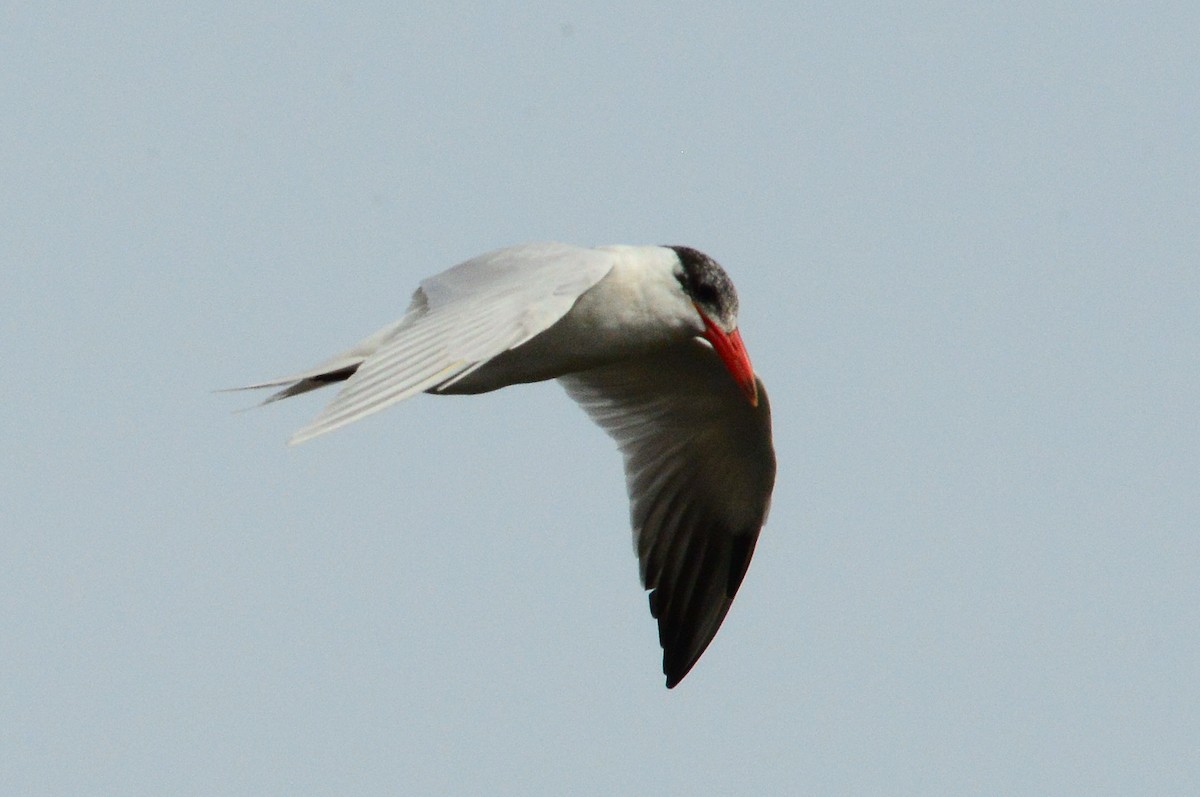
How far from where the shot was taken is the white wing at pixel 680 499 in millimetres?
9719

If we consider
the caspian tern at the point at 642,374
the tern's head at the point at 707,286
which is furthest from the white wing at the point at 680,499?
the tern's head at the point at 707,286

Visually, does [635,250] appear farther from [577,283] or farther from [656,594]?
[656,594]

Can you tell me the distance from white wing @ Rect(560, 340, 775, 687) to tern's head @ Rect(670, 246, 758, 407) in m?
1.32

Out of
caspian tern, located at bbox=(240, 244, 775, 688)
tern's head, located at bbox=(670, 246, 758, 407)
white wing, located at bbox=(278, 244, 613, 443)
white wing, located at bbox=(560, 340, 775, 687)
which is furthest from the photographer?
white wing, located at bbox=(560, 340, 775, 687)

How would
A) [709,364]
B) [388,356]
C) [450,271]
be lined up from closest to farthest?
[388,356], [450,271], [709,364]

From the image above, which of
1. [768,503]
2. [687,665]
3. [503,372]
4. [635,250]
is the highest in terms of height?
[635,250]

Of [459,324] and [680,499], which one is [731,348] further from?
[459,324]

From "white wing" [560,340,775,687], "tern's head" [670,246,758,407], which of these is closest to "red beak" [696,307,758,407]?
"tern's head" [670,246,758,407]

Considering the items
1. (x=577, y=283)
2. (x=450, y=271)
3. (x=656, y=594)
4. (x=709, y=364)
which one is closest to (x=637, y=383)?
(x=709, y=364)

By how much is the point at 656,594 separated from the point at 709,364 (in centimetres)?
135

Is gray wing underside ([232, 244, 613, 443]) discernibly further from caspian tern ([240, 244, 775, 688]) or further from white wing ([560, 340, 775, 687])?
white wing ([560, 340, 775, 687])

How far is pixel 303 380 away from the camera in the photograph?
8242 millimetres

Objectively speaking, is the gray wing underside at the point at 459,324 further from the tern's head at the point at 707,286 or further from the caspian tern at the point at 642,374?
the tern's head at the point at 707,286

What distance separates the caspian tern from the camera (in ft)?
21.4
